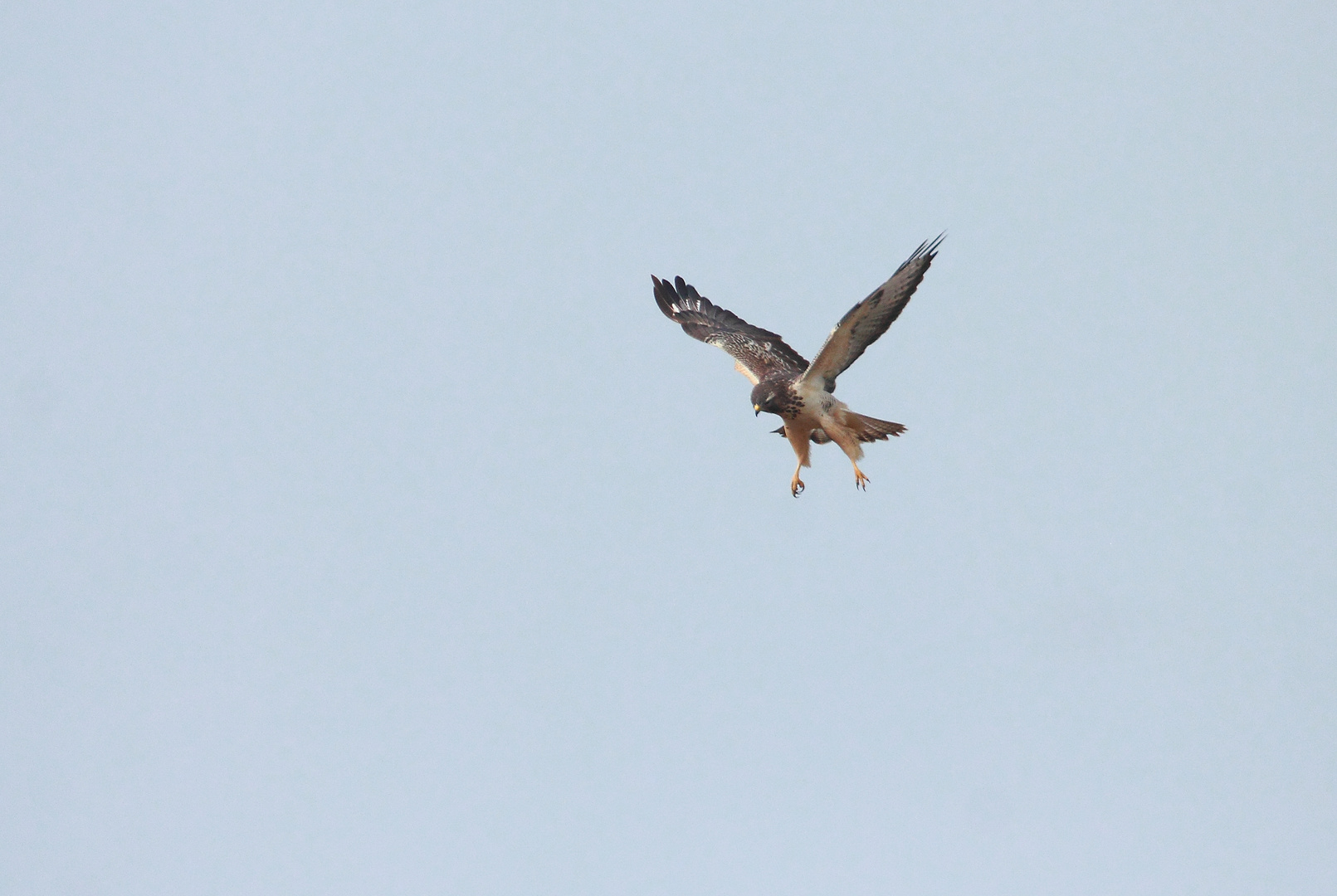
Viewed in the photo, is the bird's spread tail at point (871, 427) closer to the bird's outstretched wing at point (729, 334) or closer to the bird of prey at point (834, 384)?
the bird of prey at point (834, 384)

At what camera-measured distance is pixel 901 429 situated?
1967 centimetres

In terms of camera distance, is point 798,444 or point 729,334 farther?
point 729,334

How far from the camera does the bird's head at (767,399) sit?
20.0 meters

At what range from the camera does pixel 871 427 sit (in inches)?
779

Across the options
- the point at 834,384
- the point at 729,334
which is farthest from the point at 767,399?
the point at 729,334

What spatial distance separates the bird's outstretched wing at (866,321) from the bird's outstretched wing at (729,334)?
1.10 meters

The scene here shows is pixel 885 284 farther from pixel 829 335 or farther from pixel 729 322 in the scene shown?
pixel 729 322

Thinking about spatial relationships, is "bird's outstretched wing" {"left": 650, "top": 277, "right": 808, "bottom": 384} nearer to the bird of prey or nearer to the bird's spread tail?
the bird of prey

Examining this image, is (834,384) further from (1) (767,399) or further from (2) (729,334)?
(2) (729,334)

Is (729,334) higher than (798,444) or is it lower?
higher

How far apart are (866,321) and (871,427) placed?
150 cm

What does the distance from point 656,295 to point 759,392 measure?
23.2ft

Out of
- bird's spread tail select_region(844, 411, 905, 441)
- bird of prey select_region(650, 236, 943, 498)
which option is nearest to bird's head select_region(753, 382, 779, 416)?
bird of prey select_region(650, 236, 943, 498)

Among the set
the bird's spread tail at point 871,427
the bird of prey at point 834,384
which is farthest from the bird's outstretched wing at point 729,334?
the bird's spread tail at point 871,427
